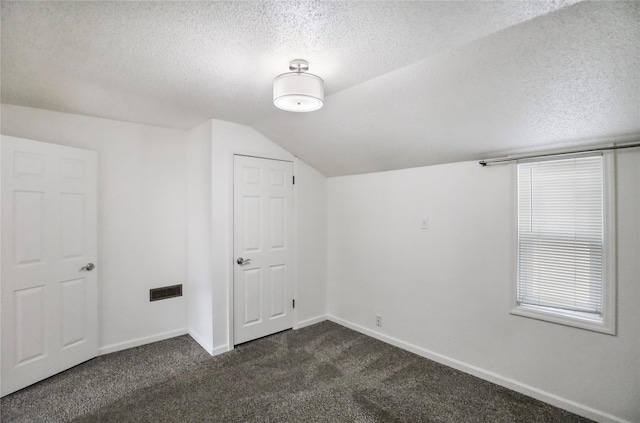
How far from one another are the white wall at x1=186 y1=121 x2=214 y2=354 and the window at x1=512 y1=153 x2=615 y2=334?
110 inches

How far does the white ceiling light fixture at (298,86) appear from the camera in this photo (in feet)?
6.22

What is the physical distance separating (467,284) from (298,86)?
7.24 feet

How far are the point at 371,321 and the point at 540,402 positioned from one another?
5.42ft

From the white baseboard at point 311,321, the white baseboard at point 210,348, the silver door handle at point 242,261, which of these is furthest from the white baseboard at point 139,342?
the white baseboard at point 311,321

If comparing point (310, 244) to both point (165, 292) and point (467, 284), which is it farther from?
point (467, 284)

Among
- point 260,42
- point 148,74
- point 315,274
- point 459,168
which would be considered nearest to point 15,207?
point 148,74

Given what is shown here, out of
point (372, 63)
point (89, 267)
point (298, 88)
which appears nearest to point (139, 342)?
point (89, 267)

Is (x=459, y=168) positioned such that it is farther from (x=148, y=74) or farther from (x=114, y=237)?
(x=114, y=237)

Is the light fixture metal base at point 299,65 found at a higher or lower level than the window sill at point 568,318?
higher

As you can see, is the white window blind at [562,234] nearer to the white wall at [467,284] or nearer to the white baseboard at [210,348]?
the white wall at [467,284]

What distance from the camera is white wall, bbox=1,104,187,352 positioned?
9.91 feet

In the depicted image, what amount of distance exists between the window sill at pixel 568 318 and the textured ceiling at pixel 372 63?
1.25 metres

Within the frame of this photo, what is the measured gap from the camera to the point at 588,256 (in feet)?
7.15

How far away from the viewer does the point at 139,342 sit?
10.6 ft
